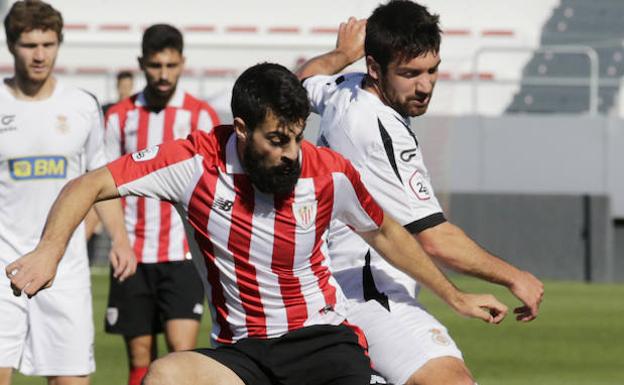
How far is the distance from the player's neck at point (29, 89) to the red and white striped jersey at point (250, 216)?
6.52 ft

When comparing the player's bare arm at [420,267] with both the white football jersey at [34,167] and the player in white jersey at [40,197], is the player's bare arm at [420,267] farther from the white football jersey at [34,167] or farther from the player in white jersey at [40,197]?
the white football jersey at [34,167]

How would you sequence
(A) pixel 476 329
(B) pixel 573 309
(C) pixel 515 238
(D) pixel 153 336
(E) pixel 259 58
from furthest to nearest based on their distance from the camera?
(E) pixel 259 58 → (C) pixel 515 238 → (B) pixel 573 309 → (A) pixel 476 329 → (D) pixel 153 336

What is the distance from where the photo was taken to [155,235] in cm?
816

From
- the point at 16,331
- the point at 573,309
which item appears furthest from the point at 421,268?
the point at 573,309

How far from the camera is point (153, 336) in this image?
8148mm

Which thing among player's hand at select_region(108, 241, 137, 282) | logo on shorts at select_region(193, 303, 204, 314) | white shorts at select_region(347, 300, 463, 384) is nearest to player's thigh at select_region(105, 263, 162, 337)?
logo on shorts at select_region(193, 303, 204, 314)

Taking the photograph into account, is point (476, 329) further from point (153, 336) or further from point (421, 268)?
point (421, 268)

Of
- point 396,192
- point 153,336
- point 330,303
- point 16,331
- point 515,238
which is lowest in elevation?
point 515,238

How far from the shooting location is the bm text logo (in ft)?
21.3

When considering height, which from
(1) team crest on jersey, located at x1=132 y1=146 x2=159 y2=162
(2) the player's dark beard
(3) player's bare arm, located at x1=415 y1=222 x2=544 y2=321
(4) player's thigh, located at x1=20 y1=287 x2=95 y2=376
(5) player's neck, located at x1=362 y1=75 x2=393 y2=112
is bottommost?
(4) player's thigh, located at x1=20 y1=287 x2=95 y2=376

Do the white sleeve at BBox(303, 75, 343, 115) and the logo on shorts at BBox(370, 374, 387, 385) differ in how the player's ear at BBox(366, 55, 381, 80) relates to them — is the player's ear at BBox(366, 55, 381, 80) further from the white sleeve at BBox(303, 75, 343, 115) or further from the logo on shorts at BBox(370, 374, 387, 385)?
the logo on shorts at BBox(370, 374, 387, 385)

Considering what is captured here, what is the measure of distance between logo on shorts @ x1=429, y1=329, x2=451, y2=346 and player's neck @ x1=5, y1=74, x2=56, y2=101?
253cm

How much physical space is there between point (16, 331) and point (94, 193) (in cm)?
200

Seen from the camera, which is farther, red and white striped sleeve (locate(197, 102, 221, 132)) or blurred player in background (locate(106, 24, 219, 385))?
red and white striped sleeve (locate(197, 102, 221, 132))
